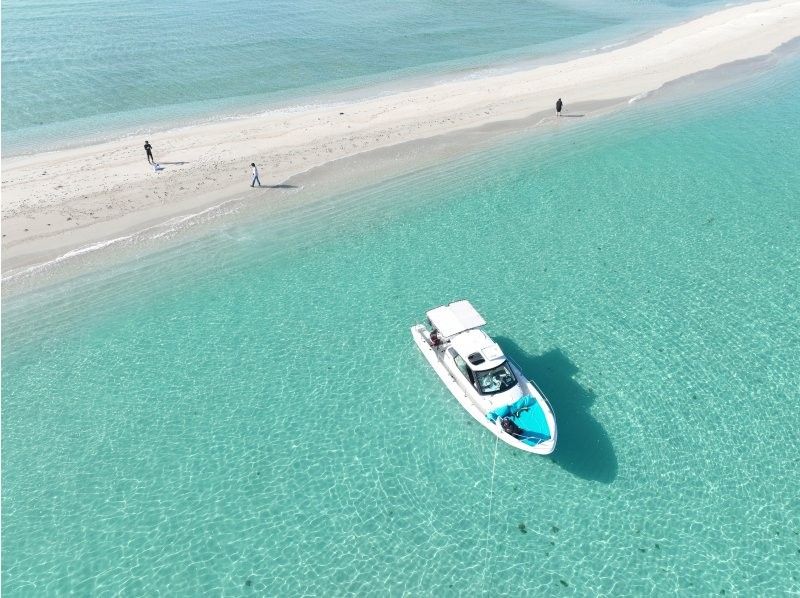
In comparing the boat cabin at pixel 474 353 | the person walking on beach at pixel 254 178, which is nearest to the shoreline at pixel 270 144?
the person walking on beach at pixel 254 178

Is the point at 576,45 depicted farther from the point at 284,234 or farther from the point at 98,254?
the point at 98,254

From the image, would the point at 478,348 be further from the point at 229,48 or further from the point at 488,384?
the point at 229,48

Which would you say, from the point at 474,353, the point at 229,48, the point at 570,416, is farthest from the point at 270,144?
the point at 229,48

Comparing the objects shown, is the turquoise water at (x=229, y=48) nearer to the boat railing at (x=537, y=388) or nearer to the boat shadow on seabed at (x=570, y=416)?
the boat railing at (x=537, y=388)

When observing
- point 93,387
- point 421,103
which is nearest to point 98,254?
point 93,387

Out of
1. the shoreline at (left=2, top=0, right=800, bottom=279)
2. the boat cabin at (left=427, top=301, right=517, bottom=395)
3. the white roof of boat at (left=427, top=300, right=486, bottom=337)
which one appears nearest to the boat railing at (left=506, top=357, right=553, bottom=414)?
the boat cabin at (left=427, top=301, right=517, bottom=395)

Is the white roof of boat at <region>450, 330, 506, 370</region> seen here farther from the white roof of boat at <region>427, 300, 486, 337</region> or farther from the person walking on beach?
the person walking on beach
